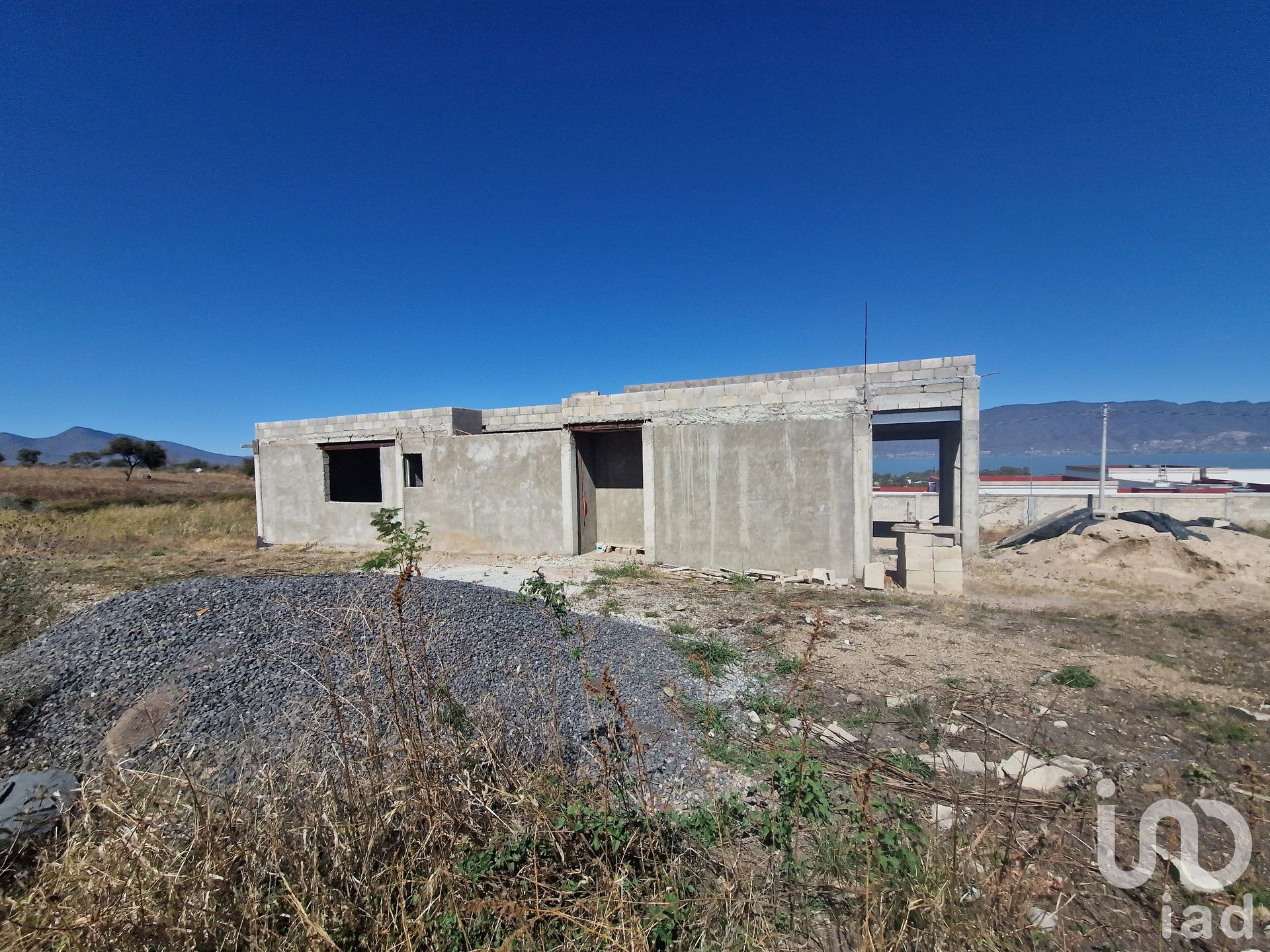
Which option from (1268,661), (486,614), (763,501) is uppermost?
(763,501)

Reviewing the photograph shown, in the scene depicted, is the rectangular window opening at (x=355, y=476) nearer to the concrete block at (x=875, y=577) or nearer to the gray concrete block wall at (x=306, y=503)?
the gray concrete block wall at (x=306, y=503)

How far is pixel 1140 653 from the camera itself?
6.37 m

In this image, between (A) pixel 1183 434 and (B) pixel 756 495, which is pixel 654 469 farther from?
(A) pixel 1183 434

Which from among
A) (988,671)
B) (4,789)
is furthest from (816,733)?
(4,789)

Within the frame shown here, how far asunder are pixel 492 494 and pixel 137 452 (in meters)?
49.6

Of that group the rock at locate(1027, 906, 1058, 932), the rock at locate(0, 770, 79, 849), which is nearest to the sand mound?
the rock at locate(1027, 906, 1058, 932)

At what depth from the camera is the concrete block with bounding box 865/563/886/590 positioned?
965 centimetres

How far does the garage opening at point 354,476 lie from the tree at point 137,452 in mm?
41212

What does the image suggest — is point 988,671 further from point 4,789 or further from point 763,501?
point 4,789

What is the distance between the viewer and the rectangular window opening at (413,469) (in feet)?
49.0

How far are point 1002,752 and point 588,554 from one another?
10189 mm

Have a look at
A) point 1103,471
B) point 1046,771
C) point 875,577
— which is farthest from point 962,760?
point 1103,471

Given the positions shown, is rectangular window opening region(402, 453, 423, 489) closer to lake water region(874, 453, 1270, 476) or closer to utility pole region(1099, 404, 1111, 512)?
utility pole region(1099, 404, 1111, 512)

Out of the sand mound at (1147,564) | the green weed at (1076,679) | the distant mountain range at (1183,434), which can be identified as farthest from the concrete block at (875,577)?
the distant mountain range at (1183,434)
